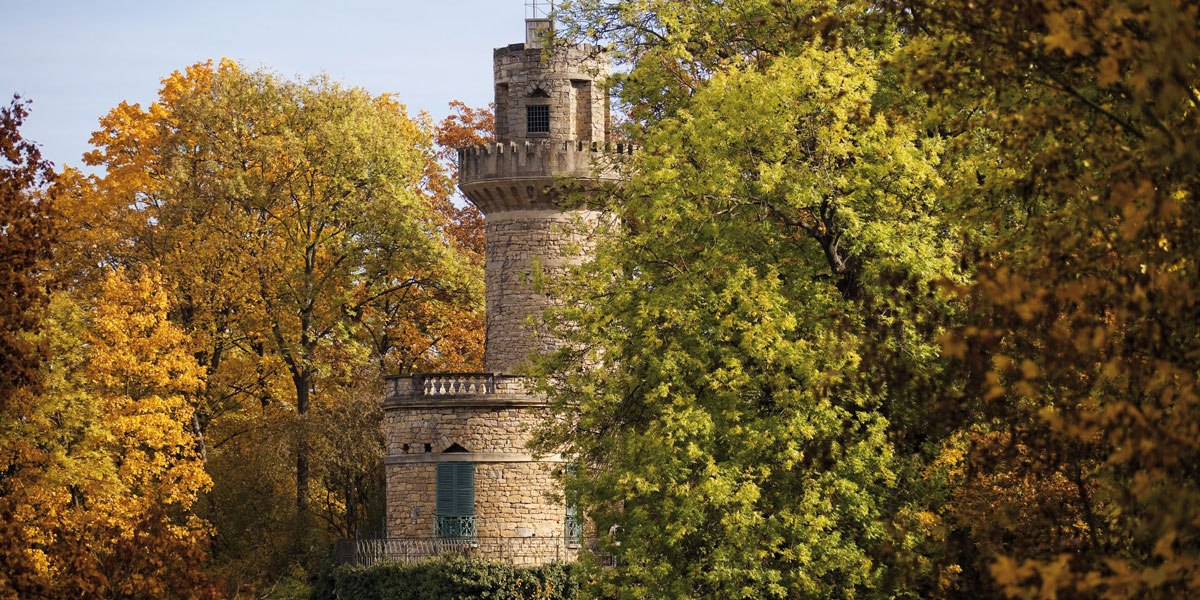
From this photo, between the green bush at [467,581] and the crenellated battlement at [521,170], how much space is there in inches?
336

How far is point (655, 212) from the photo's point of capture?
73.2ft

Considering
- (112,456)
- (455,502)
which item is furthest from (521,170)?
(112,456)

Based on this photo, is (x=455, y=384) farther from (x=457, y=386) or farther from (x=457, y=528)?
(x=457, y=528)

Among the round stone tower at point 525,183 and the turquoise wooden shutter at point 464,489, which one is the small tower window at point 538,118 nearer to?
the round stone tower at point 525,183

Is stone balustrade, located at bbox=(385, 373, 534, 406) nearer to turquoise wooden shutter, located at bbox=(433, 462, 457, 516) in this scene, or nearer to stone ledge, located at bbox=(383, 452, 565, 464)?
stone ledge, located at bbox=(383, 452, 565, 464)

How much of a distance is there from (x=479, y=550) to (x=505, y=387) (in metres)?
3.63

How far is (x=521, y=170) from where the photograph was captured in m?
39.4

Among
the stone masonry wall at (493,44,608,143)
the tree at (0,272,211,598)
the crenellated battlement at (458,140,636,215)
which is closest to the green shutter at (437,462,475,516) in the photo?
the tree at (0,272,211,598)

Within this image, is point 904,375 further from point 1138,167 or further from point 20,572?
point 20,572

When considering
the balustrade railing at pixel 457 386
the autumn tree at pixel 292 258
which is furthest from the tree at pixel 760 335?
the autumn tree at pixel 292 258

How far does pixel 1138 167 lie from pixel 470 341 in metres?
39.2

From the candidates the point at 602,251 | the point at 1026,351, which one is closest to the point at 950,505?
the point at 602,251

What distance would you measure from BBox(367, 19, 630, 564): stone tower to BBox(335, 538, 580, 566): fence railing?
31mm

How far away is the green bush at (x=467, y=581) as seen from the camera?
118 feet
